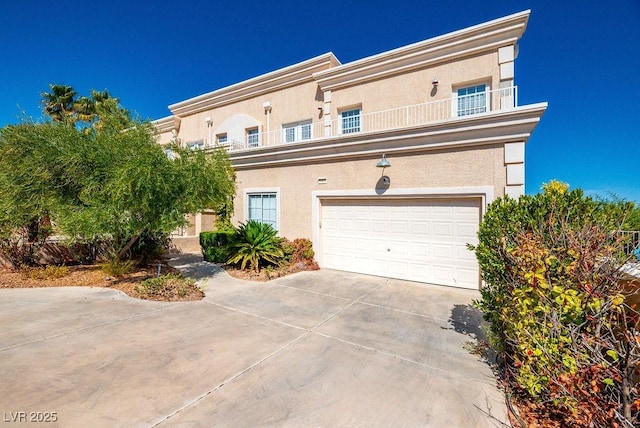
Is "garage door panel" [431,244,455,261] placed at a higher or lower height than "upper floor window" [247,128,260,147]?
lower

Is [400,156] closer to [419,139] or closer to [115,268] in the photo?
[419,139]

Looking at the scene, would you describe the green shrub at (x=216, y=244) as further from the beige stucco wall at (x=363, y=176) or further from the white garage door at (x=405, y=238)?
the white garage door at (x=405, y=238)

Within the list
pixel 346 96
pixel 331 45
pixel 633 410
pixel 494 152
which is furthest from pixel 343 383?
pixel 331 45

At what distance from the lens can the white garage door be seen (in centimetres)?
715

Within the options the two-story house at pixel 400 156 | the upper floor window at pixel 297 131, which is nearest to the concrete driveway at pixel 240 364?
the two-story house at pixel 400 156

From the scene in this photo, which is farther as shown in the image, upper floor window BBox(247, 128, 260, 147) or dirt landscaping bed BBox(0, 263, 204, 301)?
upper floor window BBox(247, 128, 260, 147)

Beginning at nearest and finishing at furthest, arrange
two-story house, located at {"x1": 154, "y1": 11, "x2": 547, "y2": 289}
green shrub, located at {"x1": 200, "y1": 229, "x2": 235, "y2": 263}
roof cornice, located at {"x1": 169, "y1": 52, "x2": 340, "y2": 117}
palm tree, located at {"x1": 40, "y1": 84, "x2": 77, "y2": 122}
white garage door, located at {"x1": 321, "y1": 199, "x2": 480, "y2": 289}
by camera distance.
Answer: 1. two-story house, located at {"x1": 154, "y1": 11, "x2": 547, "y2": 289}
2. white garage door, located at {"x1": 321, "y1": 199, "x2": 480, "y2": 289}
3. green shrub, located at {"x1": 200, "y1": 229, "x2": 235, "y2": 263}
4. roof cornice, located at {"x1": 169, "y1": 52, "x2": 340, "y2": 117}
5. palm tree, located at {"x1": 40, "y1": 84, "x2": 77, "y2": 122}

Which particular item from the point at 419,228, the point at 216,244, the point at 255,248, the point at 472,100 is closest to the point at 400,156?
the point at 419,228

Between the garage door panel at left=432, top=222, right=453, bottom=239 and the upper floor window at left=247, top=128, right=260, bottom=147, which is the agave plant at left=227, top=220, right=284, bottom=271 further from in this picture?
the upper floor window at left=247, top=128, right=260, bottom=147

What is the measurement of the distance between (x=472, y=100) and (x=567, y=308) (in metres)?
8.84

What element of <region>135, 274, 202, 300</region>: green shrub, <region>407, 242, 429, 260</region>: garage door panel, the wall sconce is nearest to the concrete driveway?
<region>135, 274, 202, 300</region>: green shrub

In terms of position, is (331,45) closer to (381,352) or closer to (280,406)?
(381,352)

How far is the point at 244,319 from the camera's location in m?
5.01

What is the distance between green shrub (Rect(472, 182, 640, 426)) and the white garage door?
3.59 meters
